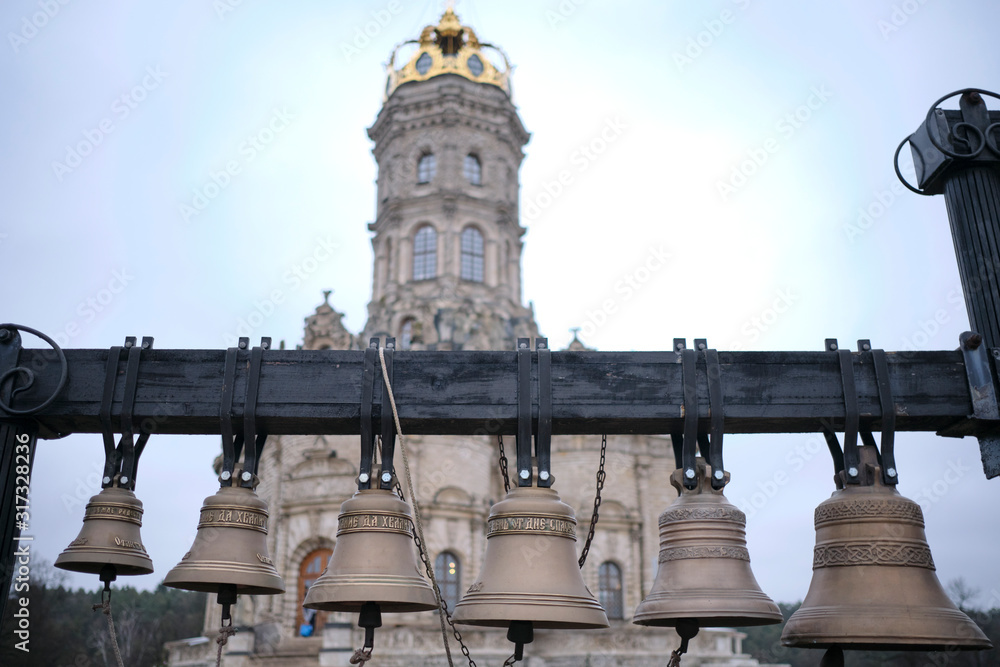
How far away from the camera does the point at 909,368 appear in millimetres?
4840

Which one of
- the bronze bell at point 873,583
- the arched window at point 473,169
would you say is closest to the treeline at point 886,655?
the arched window at point 473,169

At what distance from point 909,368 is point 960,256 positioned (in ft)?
2.90

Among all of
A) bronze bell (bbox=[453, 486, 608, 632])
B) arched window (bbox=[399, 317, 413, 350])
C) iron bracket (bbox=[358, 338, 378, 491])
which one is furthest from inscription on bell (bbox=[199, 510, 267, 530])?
arched window (bbox=[399, 317, 413, 350])

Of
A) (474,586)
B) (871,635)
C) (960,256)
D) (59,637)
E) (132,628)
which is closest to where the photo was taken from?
(871,635)

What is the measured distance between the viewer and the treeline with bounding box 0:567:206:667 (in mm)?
35500

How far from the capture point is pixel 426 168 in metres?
40.0

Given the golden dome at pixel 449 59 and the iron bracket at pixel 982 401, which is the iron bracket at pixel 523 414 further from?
the golden dome at pixel 449 59

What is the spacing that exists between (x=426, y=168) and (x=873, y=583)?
3690cm

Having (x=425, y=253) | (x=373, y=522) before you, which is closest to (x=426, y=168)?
(x=425, y=253)

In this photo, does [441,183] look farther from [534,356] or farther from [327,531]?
[534,356]

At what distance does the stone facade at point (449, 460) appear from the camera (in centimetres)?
2662

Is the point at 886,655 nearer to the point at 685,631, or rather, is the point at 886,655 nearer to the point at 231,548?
the point at 685,631

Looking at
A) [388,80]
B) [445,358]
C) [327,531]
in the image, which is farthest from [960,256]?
[388,80]

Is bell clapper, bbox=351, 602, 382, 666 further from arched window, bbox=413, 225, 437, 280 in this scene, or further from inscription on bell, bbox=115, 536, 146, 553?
arched window, bbox=413, 225, 437, 280
